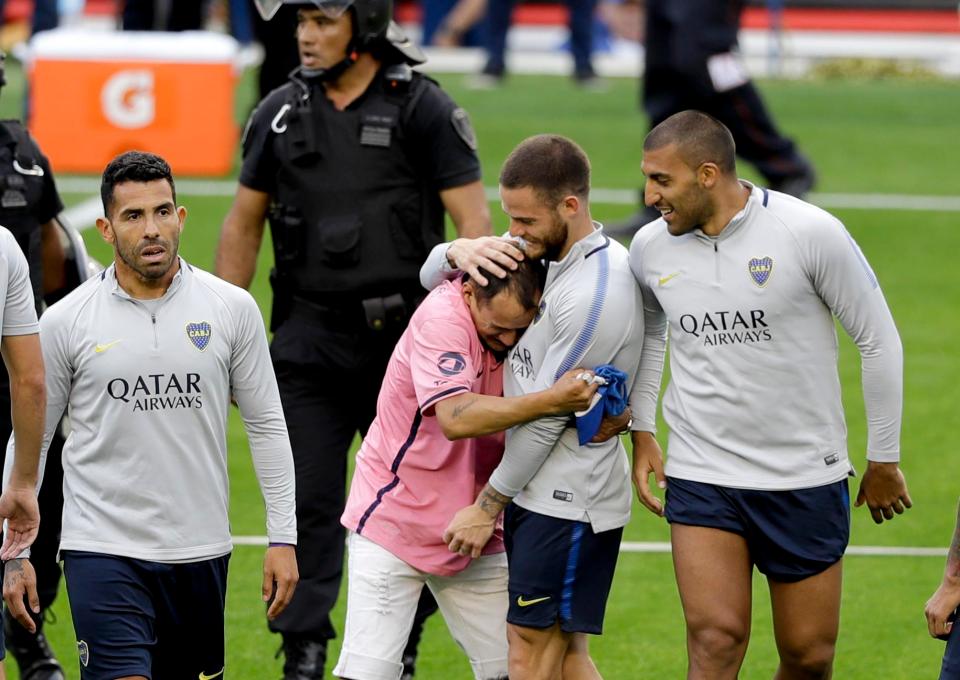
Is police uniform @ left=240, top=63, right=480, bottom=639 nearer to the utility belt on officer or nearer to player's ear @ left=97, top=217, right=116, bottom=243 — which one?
the utility belt on officer

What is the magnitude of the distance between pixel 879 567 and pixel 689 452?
2.81 meters

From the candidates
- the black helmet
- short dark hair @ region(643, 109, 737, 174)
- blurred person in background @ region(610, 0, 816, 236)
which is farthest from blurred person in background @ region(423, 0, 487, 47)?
short dark hair @ region(643, 109, 737, 174)

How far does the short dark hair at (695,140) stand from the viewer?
562cm

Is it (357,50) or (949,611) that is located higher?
(357,50)

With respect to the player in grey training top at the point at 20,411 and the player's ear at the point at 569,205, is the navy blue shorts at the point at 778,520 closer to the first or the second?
the player's ear at the point at 569,205

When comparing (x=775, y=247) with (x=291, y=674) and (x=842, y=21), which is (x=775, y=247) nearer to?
(x=291, y=674)

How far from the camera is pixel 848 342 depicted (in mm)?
11938

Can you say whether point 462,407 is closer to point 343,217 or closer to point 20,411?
point 20,411

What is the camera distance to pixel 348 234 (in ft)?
22.2

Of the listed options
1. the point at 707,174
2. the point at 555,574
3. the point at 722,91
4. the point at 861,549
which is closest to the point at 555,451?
the point at 555,574

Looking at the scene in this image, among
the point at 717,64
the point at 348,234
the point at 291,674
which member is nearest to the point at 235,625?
the point at 291,674

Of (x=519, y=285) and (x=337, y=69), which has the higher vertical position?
A: (x=337, y=69)

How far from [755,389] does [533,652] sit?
1009mm

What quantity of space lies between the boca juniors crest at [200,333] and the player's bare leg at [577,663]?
4.60ft
